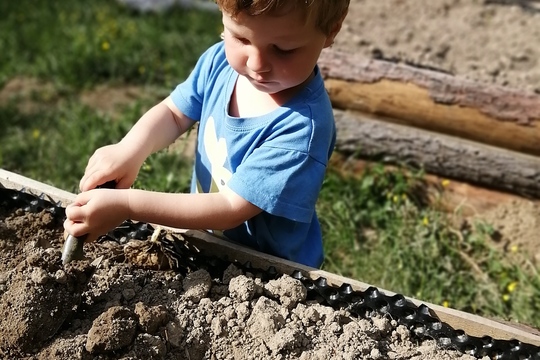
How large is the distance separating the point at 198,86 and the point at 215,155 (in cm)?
26

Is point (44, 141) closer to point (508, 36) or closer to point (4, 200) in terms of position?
point (4, 200)

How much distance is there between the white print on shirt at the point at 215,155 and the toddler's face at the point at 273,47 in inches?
11.3

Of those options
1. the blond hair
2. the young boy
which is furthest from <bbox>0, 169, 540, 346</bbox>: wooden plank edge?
the blond hair

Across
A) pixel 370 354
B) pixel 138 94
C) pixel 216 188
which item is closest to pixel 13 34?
pixel 138 94

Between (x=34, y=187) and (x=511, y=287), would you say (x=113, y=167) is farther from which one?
(x=511, y=287)

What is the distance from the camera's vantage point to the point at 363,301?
7.22ft

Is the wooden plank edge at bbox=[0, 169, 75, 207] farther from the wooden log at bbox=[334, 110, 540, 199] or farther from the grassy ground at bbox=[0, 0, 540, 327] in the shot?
the wooden log at bbox=[334, 110, 540, 199]

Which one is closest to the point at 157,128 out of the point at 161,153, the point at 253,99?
the point at 253,99

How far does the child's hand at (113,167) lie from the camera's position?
89.2 inches

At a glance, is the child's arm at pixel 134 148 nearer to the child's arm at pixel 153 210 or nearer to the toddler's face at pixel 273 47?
the child's arm at pixel 153 210

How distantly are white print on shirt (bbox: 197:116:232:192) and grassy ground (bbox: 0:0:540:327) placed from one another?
0.80 meters

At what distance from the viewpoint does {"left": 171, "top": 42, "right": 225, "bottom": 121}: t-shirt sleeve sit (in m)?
2.50

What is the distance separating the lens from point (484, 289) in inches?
136

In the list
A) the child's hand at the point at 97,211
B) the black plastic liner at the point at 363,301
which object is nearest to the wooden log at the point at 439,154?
the black plastic liner at the point at 363,301
